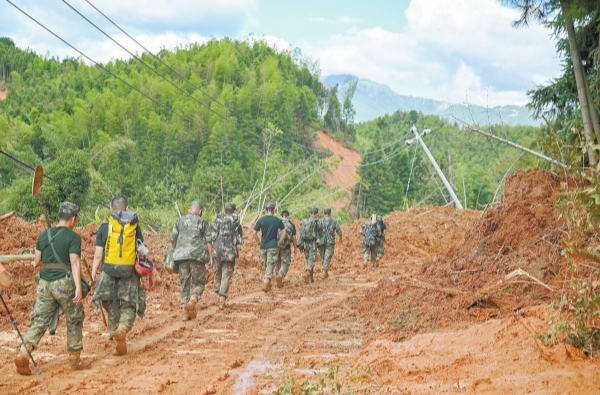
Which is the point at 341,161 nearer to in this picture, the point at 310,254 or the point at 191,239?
the point at 310,254

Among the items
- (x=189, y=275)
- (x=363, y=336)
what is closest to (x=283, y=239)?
(x=189, y=275)

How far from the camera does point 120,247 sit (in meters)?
8.45

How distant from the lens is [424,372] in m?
6.55

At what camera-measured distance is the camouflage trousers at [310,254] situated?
709 inches

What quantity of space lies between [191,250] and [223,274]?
2158mm

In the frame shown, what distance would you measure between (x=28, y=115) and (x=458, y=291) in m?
67.5

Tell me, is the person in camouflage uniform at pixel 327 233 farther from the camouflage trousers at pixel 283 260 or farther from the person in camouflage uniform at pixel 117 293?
the person in camouflage uniform at pixel 117 293

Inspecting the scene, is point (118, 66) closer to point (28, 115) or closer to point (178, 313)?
point (28, 115)

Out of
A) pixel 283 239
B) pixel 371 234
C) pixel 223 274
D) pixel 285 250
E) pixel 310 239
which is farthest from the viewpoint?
pixel 371 234

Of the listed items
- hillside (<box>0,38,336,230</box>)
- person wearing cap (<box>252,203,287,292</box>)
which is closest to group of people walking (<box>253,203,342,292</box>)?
person wearing cap (<box>252,203,287,292</box>)

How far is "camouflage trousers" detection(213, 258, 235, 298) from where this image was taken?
41.4 ft

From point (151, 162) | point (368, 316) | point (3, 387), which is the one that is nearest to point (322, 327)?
point (368, 316)

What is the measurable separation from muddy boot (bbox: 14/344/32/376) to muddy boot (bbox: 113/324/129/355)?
4.10 feet

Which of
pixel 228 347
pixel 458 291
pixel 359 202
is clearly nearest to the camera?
pixel 228 347
